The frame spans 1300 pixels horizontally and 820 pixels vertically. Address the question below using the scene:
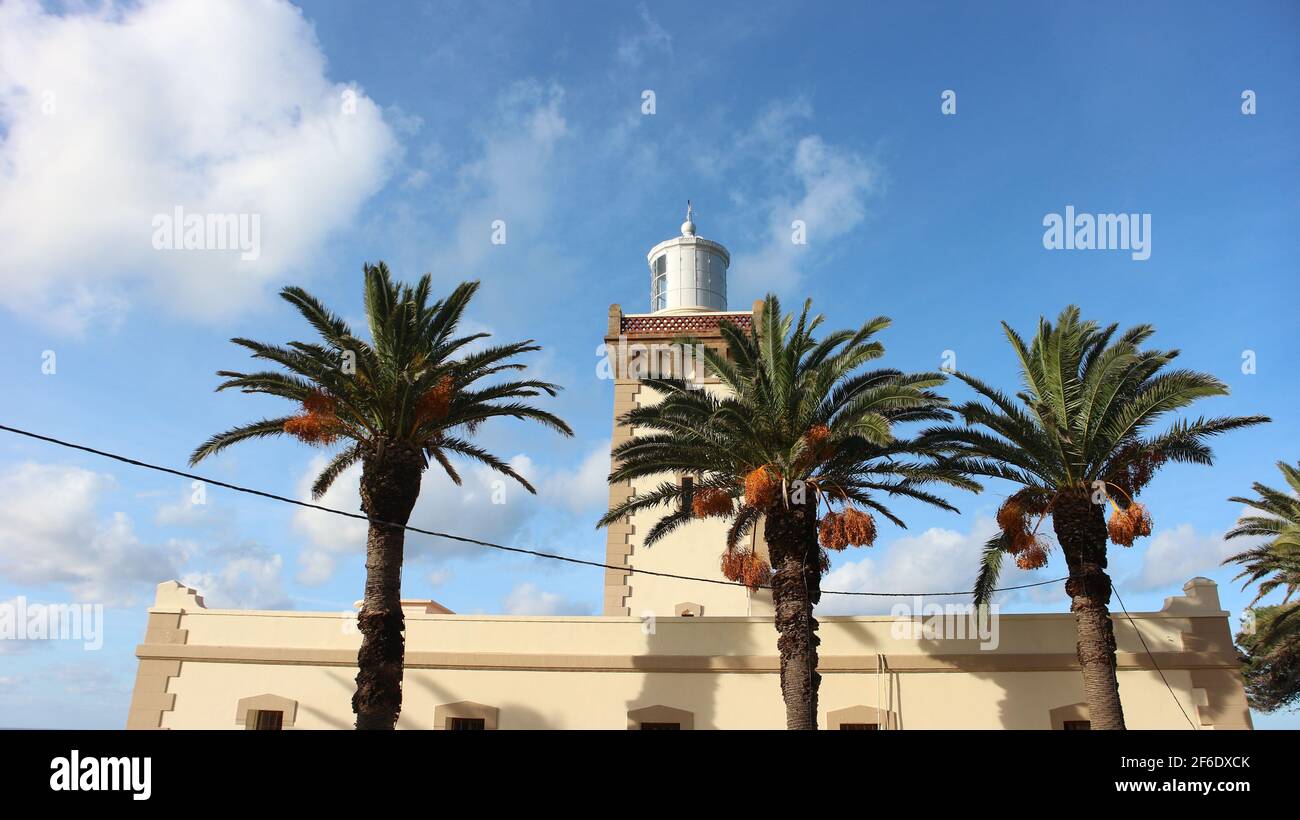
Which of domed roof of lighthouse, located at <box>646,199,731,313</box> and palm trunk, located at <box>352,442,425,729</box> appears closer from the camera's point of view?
palm trunk, located at <box>352,442,425,729</box>

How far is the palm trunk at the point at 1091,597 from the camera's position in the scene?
54.5ft

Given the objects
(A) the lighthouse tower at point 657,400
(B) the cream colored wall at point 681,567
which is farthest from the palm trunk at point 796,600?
(B) the cream colored wall at point 681,567

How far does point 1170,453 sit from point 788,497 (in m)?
7.41

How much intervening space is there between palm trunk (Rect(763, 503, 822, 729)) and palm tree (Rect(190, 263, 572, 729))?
20.7 ft

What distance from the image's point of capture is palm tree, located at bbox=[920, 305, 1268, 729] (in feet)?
55.2

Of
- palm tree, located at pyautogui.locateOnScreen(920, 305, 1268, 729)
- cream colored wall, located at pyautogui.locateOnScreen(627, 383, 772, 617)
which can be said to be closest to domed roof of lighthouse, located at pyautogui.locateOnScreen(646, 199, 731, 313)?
cream colored wall, located at pyautogui.locateOnScreen(627, 383, 772, 617)

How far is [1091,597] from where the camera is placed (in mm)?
17047

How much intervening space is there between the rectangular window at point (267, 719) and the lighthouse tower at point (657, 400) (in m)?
7.74

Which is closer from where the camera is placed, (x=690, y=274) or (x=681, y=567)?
(x=681, y=567)

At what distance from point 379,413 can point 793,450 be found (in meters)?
7.83

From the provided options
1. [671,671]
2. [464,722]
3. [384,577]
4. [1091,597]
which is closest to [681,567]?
[671,671]

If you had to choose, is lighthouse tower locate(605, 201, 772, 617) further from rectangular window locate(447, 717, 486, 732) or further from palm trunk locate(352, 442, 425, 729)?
palm trunk locate(352, 442, 425, 729)

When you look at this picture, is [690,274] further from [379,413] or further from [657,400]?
[379,413]
